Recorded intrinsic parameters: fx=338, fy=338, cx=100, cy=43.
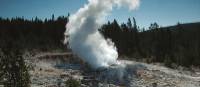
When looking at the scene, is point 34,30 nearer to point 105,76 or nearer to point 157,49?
point 157,49

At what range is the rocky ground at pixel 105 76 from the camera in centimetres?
3565

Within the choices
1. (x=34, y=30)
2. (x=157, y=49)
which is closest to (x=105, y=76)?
(x=157, y=49)

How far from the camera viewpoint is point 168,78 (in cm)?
4197

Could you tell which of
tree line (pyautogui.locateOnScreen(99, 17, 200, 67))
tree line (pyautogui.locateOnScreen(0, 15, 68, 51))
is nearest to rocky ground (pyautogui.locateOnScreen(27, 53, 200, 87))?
tree line (pyautogui.locateOnScreen(99, 17, 200, 67))

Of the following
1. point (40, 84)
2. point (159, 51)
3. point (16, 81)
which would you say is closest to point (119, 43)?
point (159, 51)

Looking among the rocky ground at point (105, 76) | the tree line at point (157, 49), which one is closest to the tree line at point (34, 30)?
the tree line at point (157, 49)

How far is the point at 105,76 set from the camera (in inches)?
1542

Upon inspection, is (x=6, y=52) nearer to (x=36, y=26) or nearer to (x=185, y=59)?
(x=185, y=59)

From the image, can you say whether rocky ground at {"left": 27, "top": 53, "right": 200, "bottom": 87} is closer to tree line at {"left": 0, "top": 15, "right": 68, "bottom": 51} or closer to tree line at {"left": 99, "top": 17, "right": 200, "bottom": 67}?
tree line at {"left": 99, "top": 17, "right": 200, "bottom": 67}

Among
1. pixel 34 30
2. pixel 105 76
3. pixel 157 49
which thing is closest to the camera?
pixel 105 76

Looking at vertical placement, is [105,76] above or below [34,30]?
below

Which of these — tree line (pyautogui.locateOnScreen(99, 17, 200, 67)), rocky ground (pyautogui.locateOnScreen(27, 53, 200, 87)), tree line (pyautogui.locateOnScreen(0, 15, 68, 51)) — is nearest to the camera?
rocky ground (pyautogui.locateOnScreen(27, 53, 200, 87))

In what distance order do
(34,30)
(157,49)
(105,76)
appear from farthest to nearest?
1. (34,30)
2. (157,49)
3. (105,76)

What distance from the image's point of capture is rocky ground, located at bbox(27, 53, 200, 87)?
35.7 meters
